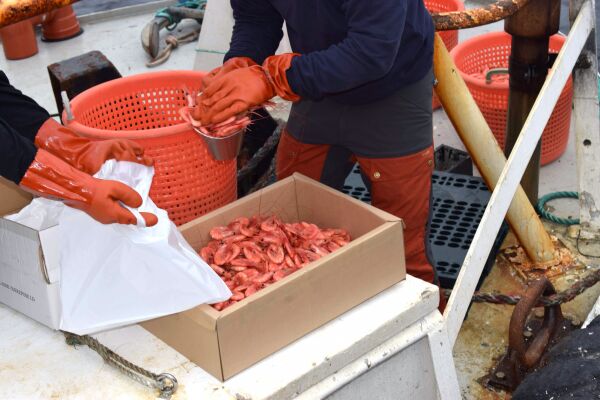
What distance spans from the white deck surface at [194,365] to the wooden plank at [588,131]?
4.20ft

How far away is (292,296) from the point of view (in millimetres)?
1902

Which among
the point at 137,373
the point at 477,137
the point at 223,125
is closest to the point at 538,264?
the point at 477,137

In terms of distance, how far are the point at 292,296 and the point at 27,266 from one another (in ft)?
2.33

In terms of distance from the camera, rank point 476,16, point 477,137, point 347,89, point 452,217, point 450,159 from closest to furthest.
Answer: point 347,89, point 476,16, point 477,137, point 452,217, point 450,159

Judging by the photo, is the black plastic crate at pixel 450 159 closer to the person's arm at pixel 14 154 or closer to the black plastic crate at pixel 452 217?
the black plastic crate at pixel 452 217

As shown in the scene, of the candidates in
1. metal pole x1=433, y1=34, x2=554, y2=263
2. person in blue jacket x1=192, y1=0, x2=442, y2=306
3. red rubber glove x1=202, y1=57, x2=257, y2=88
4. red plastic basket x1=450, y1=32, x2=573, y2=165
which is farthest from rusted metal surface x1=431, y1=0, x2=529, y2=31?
red plastic basket x1=450, y1=32, x2=573, y2=165

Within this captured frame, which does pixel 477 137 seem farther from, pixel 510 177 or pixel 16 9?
pixel 16 9

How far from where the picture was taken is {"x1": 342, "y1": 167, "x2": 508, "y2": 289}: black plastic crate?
3045 millimetres

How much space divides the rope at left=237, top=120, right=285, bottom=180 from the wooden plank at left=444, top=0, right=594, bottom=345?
1151 mm

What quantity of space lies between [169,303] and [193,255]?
0.13 metres

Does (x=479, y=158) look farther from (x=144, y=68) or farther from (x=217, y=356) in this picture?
(x=144, y=68)

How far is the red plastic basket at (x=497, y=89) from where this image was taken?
11.8 ft

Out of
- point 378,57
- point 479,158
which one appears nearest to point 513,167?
point 479,158

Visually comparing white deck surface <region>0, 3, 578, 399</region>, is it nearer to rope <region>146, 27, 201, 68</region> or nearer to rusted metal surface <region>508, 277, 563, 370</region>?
rusted metal surface <region>508, 277, 563, 370</region>
